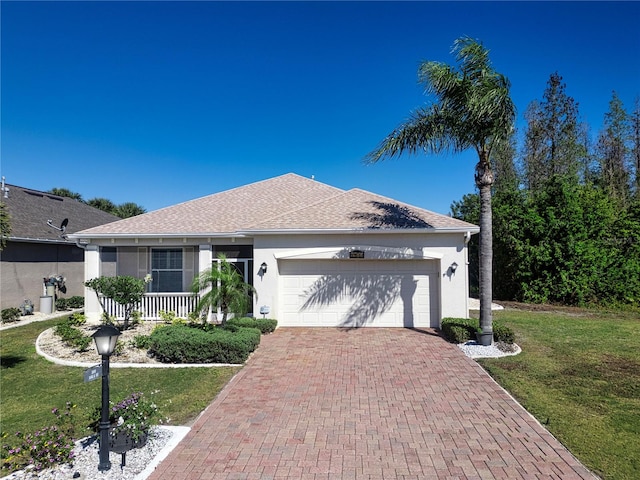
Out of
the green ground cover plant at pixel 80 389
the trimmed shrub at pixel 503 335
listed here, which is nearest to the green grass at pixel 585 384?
the trimmed shrub at pixel 503 335

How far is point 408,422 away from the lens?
5.64 metres

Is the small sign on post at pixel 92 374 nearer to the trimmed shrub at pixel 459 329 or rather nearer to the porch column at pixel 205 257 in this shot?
the trimmed shrub at pixel 459 329

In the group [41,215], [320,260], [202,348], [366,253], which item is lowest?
[202,348]

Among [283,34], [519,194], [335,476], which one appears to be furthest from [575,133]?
[335,476]

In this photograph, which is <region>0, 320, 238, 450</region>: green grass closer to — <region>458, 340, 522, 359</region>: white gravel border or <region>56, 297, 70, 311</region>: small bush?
<region>458, 340, 522, 359</region>: white gravel border

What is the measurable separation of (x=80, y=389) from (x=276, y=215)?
29.8 feet

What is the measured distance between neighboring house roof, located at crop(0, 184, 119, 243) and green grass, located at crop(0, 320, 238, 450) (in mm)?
8780

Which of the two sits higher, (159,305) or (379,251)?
(379,251)

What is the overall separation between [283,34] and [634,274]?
18.6 metres

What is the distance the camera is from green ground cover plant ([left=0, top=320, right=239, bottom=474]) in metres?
6.00

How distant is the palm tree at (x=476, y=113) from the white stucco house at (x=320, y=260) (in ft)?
6.46

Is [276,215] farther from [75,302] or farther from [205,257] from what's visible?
[75,302]

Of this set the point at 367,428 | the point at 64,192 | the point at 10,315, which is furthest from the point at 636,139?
the point at 64,192

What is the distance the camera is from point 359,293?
503 inches
